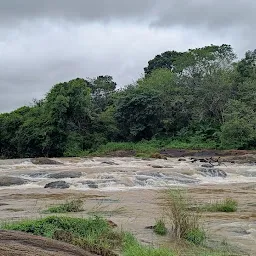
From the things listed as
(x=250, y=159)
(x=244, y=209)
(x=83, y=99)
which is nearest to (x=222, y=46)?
(x=83, y=99)

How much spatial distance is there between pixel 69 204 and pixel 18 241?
8.76m

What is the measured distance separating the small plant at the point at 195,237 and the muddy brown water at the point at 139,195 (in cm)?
25

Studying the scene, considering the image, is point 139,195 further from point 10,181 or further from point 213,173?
point 213,173

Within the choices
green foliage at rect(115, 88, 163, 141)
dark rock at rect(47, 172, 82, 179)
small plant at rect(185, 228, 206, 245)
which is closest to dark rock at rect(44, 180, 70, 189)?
dark rock at rect(47, 172, 82, 179)

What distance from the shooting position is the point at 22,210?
14.5 m

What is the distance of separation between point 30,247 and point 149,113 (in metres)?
50.1

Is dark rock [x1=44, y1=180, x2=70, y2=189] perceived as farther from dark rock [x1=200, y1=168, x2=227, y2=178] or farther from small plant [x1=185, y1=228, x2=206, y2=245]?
small plant [x1=185, y1=228, x2=206, y2=245]

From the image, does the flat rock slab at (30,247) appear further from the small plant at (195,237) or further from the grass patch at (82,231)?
the small plant at (195,237)

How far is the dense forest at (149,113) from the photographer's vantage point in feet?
169

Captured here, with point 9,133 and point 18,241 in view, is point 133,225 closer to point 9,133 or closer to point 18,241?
point 18,241

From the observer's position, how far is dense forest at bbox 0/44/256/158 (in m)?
51.5

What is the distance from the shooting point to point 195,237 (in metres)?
9.48

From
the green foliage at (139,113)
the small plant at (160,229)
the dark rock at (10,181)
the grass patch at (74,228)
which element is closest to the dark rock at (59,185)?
the dark rock at (10,181)

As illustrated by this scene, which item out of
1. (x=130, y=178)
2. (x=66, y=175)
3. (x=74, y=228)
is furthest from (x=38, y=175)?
(x=74, y=228)
